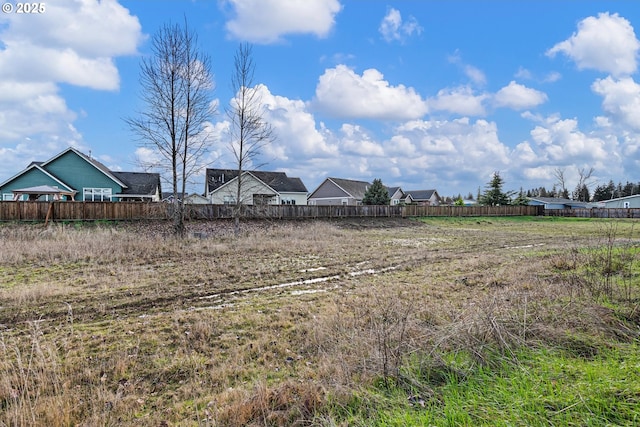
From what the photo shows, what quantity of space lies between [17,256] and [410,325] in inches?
537

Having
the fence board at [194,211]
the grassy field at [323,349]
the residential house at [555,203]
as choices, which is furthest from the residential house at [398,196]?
the grassy field at [323,349]

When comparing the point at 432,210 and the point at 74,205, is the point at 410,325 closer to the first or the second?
the point at 74,205

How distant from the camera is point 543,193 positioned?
9069 cm

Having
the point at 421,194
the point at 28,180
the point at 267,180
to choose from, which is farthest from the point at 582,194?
the point at 28,180

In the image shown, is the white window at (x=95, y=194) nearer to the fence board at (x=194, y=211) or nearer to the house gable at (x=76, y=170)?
the house gable at (x=76, y=170)

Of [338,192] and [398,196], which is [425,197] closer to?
[398,196]

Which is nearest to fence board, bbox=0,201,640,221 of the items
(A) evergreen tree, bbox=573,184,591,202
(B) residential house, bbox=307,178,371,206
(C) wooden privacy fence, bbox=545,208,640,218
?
(C) wooden privacy fence, bbox=545,208,640,218

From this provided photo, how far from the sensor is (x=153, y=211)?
23.9 metres

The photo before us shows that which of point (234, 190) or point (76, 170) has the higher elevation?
point (76, 170)

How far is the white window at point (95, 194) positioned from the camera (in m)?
30.4

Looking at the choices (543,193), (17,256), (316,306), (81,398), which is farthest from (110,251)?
(543,193)

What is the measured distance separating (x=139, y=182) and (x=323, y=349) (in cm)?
3623

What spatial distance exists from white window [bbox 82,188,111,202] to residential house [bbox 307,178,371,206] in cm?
2979

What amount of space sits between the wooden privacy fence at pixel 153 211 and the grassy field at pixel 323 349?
47.9ft
